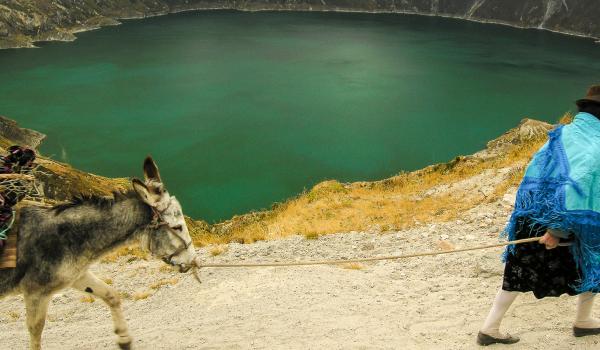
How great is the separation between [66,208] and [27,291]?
3.56 ft

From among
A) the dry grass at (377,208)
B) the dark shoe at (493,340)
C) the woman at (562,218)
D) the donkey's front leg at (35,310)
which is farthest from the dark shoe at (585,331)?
the dry grass at (377,208)

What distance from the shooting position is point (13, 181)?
5363mm

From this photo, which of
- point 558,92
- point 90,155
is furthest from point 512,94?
point 90,155

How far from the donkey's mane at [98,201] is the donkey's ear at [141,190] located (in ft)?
1.07

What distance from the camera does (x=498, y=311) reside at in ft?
17.1

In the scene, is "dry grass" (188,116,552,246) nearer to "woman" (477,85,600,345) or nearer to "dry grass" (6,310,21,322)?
"dry grass" (6,310,21,322)

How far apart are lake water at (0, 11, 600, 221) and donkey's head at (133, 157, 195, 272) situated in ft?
82.8

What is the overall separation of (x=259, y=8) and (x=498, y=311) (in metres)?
150

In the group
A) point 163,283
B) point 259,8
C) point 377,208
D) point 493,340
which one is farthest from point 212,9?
point 493,340

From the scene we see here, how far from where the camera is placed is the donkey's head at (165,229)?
512 cm

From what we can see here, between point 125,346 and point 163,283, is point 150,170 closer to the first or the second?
point 125,346

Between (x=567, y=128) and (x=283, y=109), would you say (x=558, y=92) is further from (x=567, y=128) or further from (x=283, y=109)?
(x=567, y=128)

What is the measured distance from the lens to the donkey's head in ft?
16.8

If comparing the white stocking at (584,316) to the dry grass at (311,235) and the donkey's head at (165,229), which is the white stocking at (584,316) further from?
the dry grass at (311,235)
